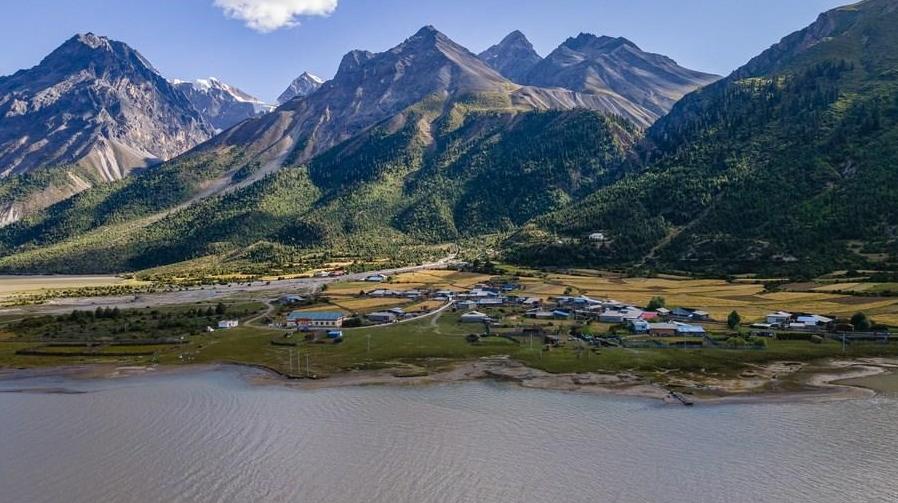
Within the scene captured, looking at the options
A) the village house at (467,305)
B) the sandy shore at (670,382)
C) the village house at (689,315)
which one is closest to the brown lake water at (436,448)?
the sandy shore at (670,382)

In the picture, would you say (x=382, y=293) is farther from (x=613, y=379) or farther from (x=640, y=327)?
(x=613, y=379)

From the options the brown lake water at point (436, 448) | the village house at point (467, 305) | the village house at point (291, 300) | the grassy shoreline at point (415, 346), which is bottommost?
the brown lake water at point (436, 448)

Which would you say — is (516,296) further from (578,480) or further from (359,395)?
(578,480)

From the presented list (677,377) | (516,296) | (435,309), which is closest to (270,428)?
(677,377)

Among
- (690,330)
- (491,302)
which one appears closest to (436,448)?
(690,330)

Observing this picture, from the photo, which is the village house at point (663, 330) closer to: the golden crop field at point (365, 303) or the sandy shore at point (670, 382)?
the sandy shore at point (670, 382)

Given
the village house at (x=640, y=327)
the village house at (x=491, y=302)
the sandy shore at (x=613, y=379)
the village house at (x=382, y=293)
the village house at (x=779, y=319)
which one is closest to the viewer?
the sandy shore at (x=613, y=379)
